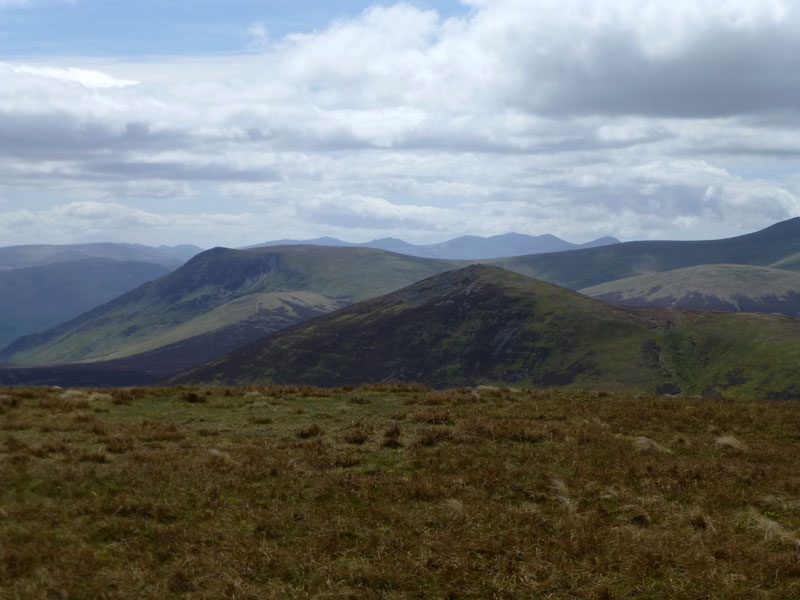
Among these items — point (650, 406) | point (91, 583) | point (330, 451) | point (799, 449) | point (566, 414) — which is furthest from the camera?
point (650, 406)

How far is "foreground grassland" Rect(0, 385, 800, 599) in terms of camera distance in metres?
11.1

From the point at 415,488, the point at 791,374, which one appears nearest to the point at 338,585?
the point at 415,488

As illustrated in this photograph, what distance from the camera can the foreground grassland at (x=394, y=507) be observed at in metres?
11.1

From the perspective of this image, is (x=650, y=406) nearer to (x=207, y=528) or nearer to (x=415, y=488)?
(x=415, y=488)

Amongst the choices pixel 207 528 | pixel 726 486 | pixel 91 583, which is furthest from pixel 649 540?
pixel 91 583

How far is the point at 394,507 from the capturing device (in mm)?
14266

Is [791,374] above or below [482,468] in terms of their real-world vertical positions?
below

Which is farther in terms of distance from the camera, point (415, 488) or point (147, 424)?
point (147, 424)

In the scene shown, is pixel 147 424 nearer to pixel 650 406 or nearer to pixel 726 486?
pixel 726 486

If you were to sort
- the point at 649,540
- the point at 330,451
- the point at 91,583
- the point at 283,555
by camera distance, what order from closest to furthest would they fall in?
the point at 91,583, the point at 283,555, the point at 649,540, the point at 330,451

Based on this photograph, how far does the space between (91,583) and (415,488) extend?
7.14m

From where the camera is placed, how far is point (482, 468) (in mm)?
17031

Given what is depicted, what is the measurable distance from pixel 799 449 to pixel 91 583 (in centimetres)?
2024

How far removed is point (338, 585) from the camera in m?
10.8
